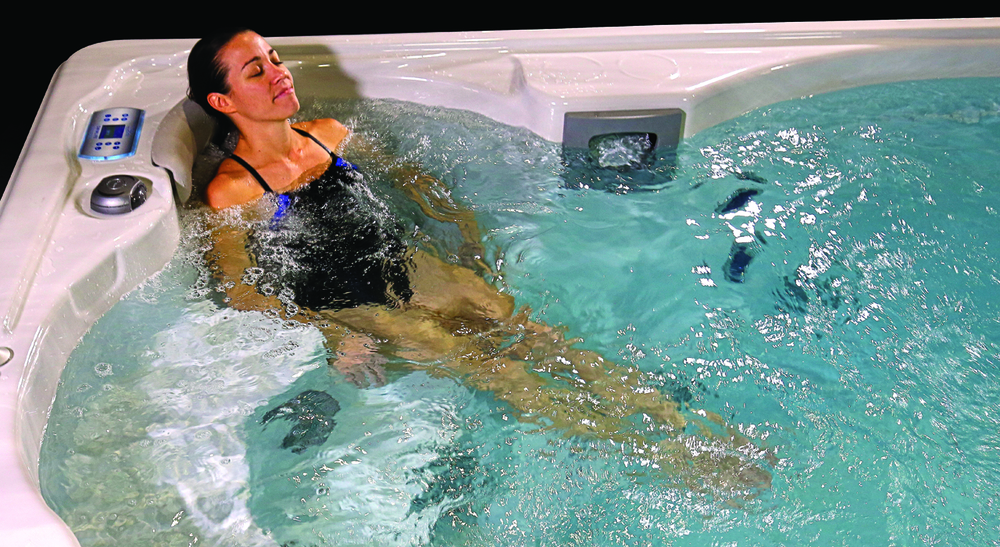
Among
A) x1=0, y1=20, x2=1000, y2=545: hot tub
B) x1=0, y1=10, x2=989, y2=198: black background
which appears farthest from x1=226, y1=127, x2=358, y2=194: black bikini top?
x1=0, y1=10, x2=989, y2=198: black background

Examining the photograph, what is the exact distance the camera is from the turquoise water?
4.17ft

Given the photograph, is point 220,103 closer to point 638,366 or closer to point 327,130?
point 327,130

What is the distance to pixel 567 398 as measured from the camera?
144 cm

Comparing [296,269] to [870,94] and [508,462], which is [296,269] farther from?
[870,94]

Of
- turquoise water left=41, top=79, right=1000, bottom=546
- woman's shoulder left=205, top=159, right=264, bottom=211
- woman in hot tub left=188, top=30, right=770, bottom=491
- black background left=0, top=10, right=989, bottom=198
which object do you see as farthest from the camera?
black background left=0, top=10, right=989, bottom=198

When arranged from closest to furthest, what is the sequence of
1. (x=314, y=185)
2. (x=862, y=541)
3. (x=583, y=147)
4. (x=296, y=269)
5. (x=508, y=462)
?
1. (x=862, y=541)
2. (x=508, y=462)
3. (x=296, y=269)
4. (x=314, y=185)
5. (x=583, y=147)

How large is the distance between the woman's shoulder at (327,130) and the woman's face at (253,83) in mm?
171

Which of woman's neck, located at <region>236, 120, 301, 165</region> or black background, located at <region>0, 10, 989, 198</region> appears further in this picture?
black background, located at <region>0, 10, 989, 198</region>

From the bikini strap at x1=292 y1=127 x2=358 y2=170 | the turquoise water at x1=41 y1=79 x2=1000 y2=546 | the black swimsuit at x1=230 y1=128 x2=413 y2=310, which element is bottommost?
the turquoise water at x1=41 y1=79 x2=1000 y2=546

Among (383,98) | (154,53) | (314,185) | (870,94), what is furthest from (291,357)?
(870,94)

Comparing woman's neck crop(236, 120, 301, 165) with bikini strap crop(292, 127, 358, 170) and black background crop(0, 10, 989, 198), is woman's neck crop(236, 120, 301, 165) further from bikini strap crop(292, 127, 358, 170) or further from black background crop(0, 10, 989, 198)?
black background crop(0, 10, 989, 198)

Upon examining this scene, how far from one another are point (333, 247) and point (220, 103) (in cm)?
36

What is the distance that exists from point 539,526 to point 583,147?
38.0 inches

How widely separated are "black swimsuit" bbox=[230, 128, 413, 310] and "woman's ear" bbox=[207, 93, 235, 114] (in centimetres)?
10
